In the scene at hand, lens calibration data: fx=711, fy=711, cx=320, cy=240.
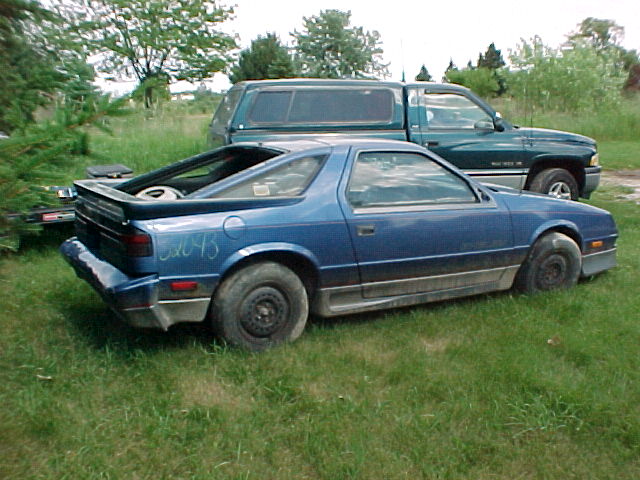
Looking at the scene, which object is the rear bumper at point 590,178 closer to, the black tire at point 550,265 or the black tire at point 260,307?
the black tire at point 550,265

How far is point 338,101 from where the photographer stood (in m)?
9.24

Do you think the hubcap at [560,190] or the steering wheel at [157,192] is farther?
the hubcap at [560,190]

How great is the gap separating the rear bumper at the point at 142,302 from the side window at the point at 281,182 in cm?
75

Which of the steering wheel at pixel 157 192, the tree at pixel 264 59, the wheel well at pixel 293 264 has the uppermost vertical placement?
the tree at pixel 264 59

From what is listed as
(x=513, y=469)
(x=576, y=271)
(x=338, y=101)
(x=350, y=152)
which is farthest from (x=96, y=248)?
(x=338, y=101)

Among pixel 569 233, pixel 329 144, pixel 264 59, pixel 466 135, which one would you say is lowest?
pixel 569 233

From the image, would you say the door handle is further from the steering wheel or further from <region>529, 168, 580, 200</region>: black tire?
<region>529, 168, 580, 200</region>: black tire

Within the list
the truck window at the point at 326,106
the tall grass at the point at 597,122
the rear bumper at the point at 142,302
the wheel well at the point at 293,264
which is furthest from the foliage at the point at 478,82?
the rear bumper at the point at 142,302

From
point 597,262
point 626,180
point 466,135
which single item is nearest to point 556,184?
point 466,135

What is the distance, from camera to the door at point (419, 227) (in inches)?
196

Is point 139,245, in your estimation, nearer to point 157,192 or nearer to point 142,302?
point 142,302

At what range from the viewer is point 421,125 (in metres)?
9.38

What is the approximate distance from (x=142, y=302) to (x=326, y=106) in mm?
5532

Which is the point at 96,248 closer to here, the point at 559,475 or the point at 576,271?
the point at 559,475
